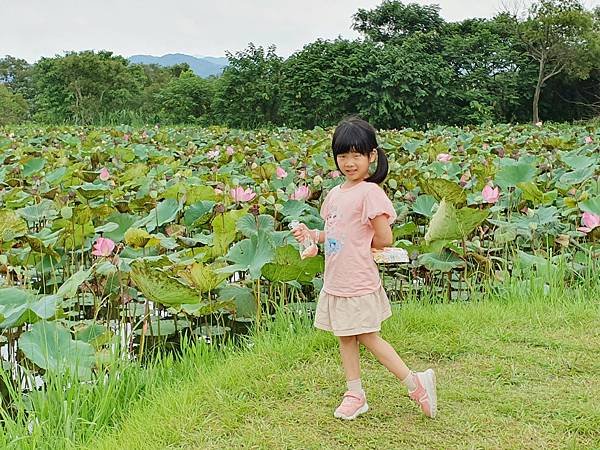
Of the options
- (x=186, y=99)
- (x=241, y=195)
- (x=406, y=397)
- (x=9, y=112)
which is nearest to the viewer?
(x=406, y=397)

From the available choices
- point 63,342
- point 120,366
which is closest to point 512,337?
point 120,366

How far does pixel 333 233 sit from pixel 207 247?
2.86 feet

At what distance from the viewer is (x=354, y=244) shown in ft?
6.36

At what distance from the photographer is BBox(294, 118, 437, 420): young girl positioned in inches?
75.5

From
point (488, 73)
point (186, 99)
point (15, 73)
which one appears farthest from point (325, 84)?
point (15, 73)

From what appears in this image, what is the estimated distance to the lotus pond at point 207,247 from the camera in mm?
2246

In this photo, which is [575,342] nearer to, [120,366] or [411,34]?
[120,366]

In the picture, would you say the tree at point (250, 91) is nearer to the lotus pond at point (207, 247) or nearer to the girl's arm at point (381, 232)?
the lotus pond at point (207, 247)

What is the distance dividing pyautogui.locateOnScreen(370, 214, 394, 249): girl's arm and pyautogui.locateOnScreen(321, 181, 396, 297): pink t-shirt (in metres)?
0.01

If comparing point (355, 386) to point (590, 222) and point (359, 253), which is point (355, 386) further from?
point (590, 222)

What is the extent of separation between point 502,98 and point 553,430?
1853 cm

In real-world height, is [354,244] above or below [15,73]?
below

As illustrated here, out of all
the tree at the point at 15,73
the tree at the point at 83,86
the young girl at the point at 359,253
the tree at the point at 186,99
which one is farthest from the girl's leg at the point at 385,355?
the tree at the point at 15,73

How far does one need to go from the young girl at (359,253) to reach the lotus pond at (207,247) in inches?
19.6
